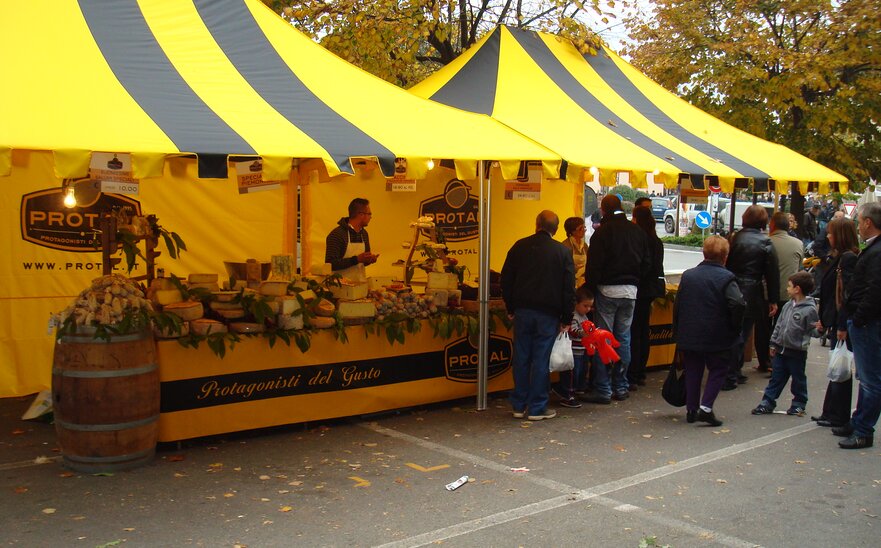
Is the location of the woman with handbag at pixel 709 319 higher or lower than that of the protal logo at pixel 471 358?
higher

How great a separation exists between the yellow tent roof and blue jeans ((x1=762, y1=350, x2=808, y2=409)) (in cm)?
262

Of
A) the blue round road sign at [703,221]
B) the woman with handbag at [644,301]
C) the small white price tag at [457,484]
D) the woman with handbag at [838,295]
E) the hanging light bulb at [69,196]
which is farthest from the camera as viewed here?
the blue round road sign at [703,221]

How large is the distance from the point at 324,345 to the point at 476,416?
155cm

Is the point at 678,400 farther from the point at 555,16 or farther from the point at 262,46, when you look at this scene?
the point at 555,16

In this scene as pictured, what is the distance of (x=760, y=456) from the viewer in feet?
20.9

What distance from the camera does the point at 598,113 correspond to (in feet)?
30.7


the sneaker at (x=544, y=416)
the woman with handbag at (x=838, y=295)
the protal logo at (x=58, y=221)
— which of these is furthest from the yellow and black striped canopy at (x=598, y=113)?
the protal logo at (x=58, y=221)

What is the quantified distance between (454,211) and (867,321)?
5912 mm

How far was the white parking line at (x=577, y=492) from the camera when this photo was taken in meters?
4.73

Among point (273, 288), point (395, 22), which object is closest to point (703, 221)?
point (395, 22)

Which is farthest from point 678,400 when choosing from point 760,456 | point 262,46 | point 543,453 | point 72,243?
point 72,243

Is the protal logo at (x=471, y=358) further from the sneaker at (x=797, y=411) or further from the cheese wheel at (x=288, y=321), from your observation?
the sneaker at (x=797, y=411)

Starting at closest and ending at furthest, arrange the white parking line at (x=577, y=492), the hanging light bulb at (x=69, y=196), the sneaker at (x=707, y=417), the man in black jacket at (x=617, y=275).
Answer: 1. the white parking line at (x=577, y=492)
2. the hanging light bulb at (x=69, y=196)
3. the sneaker at (x=707, y=417)
4. the man in black jacket at (x=617, y=275)

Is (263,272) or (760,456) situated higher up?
(263,272)
